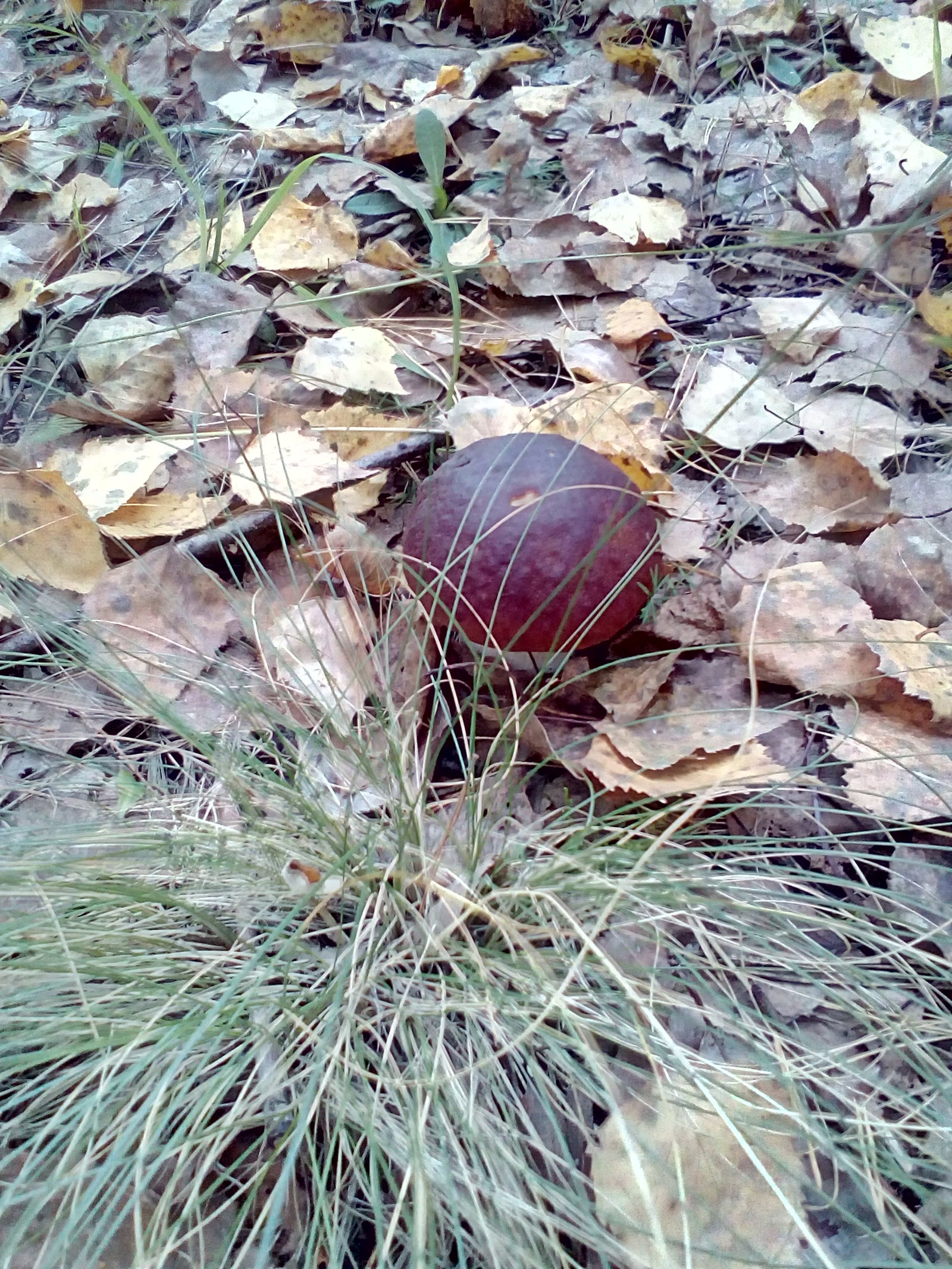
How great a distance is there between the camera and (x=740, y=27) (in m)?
2.49

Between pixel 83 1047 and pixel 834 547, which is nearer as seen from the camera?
pixel 83 1047

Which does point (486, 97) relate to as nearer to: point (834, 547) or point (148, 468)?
point (148, 468)

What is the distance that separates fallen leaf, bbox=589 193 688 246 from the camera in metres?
2.02

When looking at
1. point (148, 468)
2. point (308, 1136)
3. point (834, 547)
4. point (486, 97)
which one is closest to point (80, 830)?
point (308, 1136)

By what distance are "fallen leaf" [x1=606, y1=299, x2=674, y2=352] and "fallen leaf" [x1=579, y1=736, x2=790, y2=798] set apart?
40.0 inches

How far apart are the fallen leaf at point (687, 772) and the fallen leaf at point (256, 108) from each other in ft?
7.46

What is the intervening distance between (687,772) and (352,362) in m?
1.10

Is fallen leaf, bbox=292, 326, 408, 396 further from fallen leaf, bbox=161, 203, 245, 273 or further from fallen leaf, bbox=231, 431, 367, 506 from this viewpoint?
fallen leaf, bbox=161, 203, 245, 273

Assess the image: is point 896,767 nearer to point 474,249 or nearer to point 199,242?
point 474,249

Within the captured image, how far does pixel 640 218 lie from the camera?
204cm

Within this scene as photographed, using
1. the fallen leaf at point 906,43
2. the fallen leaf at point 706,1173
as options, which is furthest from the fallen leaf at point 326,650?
the fallen leaf at point 906,43

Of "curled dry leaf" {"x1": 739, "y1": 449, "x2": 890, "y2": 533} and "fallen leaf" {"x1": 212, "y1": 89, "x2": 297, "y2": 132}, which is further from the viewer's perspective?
"fallen leaf" {"x1": 212, "y1": 89, "x2": 297, "y2": 132}

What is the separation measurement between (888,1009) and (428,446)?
3.88ft

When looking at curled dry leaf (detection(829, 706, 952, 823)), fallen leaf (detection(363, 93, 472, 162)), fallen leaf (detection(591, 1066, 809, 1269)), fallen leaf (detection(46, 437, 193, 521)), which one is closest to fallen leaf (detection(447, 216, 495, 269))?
fallen leaf (detection(363, 93, 472, 162))
